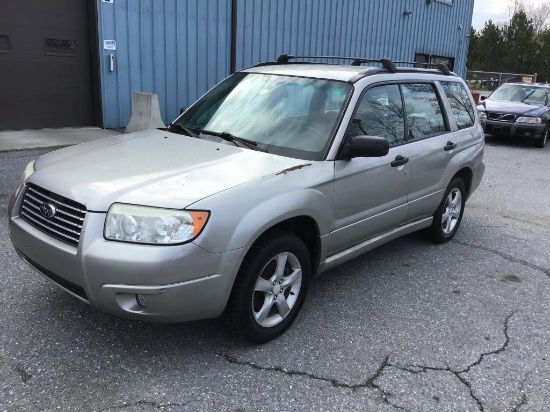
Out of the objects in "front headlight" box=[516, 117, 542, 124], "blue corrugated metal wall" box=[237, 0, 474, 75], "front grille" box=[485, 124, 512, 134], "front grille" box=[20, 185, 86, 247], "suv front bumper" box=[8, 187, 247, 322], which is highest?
"blue corrugated metal wall" box=[237, 0, 474, 75]

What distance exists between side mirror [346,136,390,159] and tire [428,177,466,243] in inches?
70.4

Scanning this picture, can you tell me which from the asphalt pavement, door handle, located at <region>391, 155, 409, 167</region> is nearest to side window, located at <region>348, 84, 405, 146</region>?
door handle, located at <region>391, 155, 409, 167</region>

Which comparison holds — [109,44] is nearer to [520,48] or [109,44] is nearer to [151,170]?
[151,170]

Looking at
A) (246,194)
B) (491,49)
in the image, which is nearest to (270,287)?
(246,194)

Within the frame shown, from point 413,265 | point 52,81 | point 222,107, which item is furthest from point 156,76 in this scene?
point 413,265

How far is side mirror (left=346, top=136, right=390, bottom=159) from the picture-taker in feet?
11.2

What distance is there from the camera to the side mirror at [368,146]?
11.2ft

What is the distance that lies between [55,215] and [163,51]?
8.52 metres

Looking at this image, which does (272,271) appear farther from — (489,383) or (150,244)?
(489,383)

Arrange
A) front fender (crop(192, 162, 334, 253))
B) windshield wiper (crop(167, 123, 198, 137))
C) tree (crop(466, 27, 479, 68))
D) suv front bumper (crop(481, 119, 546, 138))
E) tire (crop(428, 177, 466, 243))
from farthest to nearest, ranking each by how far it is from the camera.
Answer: tree (crop(466, 27, 479, 68)), suv front bumper (crop(481, 119, 546, 138)), tire (crop(428, 177, 466, 243)), windshield wiper (crop(167, 123, 198, 137)), front fender (crop(192, 162, 334, 253))

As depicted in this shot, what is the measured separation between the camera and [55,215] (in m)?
2.91

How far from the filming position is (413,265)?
4660mm

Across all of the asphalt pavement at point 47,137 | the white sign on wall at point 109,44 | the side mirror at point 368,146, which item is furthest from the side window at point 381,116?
the white sign on wall at point 109,44

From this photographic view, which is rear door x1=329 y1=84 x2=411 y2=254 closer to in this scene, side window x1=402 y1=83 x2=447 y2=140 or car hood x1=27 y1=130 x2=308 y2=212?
side window x1=402 y1=83 x2=447 y2=140
